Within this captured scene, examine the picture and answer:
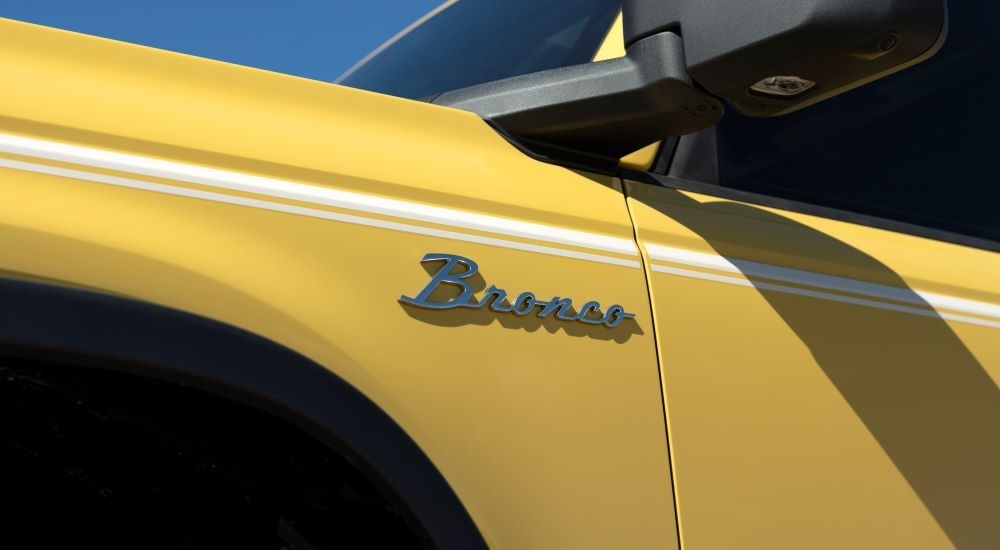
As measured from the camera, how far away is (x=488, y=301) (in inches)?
52.3

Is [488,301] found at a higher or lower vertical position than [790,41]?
lower

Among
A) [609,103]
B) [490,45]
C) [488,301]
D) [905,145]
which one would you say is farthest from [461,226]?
[905,145]

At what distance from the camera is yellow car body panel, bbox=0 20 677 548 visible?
3.85 feet

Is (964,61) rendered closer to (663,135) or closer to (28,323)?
(663,135)

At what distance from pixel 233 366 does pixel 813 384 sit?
2.56ft

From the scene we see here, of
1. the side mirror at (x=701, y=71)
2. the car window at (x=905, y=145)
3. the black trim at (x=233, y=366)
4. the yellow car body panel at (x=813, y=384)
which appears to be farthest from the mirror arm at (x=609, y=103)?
the black trim at (x=233, y=366)

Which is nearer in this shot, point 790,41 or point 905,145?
point 790,41

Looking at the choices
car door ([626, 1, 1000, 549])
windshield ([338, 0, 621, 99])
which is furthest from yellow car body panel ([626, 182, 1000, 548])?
windshield ([338, 0, 621, 99])

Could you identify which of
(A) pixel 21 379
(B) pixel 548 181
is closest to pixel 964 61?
(B) pixel 548 181

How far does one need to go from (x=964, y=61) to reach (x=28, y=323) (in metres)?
1.74

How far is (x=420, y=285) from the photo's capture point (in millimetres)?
1296

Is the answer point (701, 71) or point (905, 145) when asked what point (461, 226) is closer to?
point (701, 71)

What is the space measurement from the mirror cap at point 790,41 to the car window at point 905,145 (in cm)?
33

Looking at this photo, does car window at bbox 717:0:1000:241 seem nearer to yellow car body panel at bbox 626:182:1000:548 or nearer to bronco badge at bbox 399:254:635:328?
yellow car body panel at bbox 626:182:1000:548
